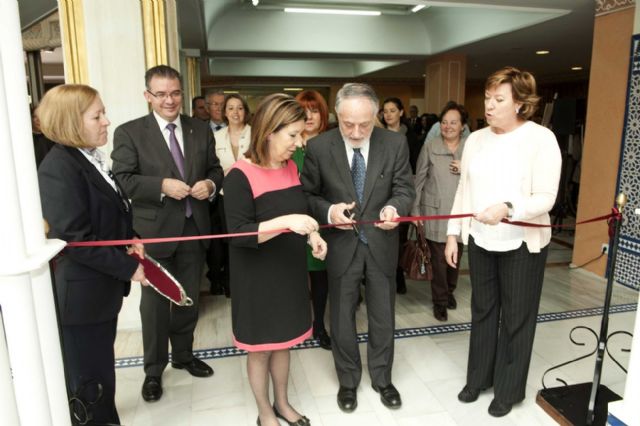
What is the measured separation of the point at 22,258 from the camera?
1330mm

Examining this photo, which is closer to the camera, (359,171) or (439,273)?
(359,171)

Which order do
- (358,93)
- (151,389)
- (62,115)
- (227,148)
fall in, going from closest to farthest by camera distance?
1. (62,115)
2. (358,93)
3. (151,389)
4. (227,148)

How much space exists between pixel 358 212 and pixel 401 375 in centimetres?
119

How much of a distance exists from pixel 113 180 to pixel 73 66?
70.6 inches

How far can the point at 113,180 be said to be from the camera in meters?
2.17

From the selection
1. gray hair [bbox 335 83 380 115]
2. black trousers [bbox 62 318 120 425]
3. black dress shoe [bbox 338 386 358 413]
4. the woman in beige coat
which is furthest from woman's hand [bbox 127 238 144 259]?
the woman in beige coat

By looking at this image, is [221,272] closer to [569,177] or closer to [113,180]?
[113,180]

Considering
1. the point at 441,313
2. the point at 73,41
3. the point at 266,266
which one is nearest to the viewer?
the point at 266,266

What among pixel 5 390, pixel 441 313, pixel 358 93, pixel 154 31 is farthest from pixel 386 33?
pixel 5 390

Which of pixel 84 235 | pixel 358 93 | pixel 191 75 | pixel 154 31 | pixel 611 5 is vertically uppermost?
pixel 611 5

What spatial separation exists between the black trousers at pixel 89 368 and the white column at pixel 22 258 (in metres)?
0.54

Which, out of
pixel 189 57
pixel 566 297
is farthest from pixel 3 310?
pixel 189 57

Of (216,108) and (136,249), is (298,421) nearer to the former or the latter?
(136,249)

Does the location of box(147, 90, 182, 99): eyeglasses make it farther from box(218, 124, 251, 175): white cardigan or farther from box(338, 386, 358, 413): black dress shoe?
box(338, 386, 358, 413): black dress shoe
